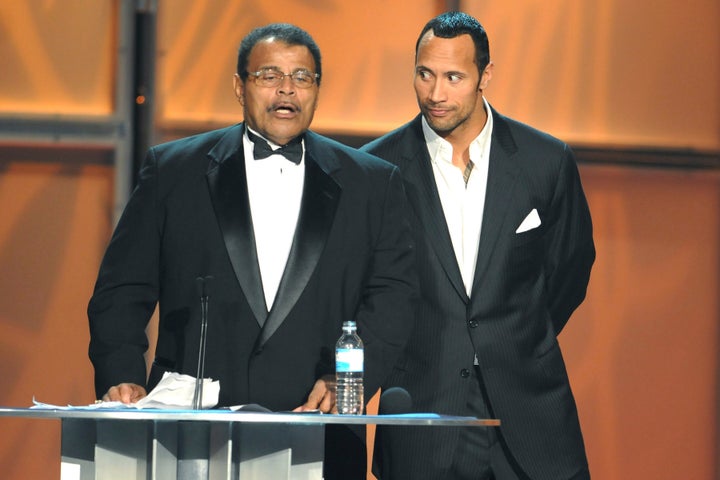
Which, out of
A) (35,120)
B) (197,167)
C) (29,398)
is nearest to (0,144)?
(35,120)

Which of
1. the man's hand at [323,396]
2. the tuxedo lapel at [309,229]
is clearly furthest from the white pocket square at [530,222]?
the man's hand at [323,396]

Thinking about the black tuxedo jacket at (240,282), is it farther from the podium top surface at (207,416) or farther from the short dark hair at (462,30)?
the podium top surface at (207,416)

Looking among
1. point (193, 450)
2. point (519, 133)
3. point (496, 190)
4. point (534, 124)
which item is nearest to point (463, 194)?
point (496, 190)

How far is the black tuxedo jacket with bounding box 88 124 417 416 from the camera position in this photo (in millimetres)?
3688

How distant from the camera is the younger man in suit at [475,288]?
4.09 m

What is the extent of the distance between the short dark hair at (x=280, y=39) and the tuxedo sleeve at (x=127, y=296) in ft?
1.48

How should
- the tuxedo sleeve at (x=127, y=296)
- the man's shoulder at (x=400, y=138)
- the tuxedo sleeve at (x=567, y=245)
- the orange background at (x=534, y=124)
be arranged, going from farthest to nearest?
the orange background at (x=534, y=124), the tuxedo sleeve at (x=567, y=245), the man's shoulder at (x=400, y=138), the tuxedo sleeve at (x=127, y=296)

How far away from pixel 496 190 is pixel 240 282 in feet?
3.23

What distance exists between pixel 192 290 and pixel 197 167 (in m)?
0.41

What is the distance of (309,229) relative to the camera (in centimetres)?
376

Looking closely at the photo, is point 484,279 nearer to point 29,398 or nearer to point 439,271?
point 439,271

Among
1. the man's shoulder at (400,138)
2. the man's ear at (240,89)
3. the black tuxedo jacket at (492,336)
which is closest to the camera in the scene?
the man's ear at (240,89)

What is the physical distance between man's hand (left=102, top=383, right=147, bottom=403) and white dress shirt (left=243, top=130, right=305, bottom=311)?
447mm

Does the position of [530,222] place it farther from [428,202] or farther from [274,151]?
[274,151]
